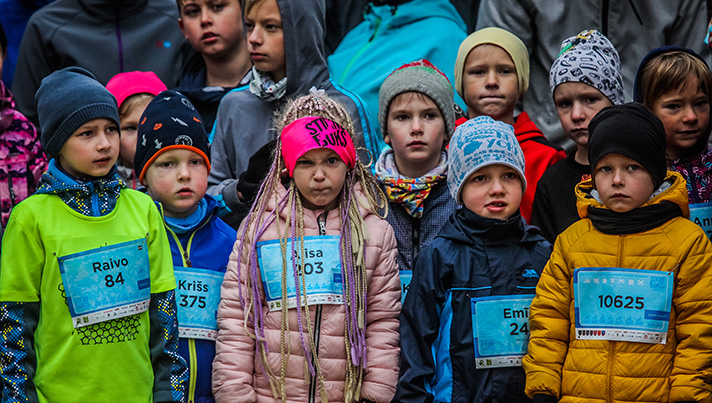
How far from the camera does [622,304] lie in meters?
3.71

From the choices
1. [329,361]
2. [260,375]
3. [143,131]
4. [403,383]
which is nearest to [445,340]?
[403,383]

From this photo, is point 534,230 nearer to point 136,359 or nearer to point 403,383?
point 403,383

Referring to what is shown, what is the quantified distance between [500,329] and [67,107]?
2166mm

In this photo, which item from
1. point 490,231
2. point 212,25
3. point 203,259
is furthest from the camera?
point 212,25

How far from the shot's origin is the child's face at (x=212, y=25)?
230 inches

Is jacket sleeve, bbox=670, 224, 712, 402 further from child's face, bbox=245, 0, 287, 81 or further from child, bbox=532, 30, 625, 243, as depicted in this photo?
child's face, bbox=245, 0, 287, 81

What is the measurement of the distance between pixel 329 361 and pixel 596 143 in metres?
1.55

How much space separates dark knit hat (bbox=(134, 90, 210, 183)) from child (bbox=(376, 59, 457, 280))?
986 mm

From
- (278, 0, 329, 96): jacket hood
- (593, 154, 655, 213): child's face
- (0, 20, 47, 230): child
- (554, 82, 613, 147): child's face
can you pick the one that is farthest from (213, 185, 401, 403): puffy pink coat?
(0, 20, 47, 230): child

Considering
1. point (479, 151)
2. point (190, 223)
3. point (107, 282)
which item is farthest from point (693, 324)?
point (107, 282)

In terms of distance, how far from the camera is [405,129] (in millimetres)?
4746

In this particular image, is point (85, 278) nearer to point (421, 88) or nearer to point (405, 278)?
point (405, 278)

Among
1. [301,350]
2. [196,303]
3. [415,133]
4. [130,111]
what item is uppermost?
[130,111]

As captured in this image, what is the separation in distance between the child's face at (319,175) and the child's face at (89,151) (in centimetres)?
89
